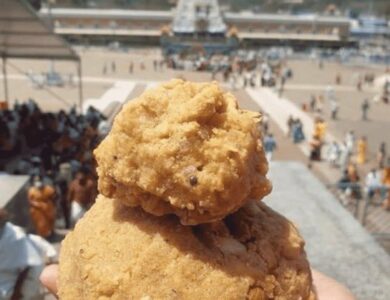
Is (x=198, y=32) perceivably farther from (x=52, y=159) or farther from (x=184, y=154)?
(x=184, y=154)

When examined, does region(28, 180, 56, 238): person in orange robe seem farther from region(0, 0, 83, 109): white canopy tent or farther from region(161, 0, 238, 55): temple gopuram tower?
region(161, 0, 238, 55): temple gopuram tower

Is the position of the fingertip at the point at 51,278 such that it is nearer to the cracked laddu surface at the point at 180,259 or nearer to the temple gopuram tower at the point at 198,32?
the cracked laddu surface at the point at 180,259

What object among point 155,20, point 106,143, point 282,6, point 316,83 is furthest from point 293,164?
point 282,6

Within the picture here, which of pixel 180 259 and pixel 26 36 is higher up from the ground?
pixel 26 36

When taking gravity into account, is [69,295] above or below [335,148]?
above

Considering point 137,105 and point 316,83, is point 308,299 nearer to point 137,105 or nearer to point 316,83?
point 137,105

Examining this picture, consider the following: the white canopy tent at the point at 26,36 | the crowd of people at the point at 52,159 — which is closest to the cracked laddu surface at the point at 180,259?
the crowd of people at the point at 52,159

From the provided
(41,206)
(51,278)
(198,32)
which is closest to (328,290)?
(51,278)
